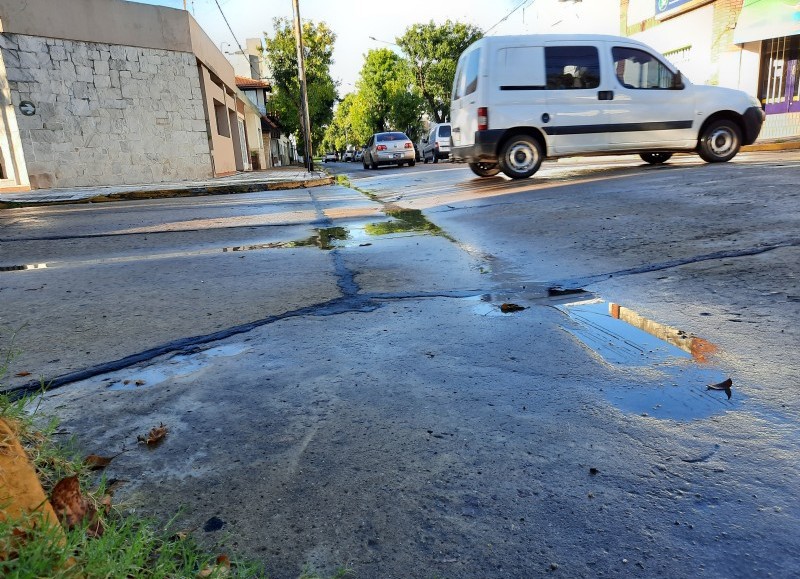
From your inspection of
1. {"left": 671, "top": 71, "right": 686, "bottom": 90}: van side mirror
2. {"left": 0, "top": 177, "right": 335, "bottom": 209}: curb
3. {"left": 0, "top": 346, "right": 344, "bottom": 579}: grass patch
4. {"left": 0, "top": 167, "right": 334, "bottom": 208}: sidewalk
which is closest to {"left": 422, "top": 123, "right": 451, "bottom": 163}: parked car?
{"left": 0, "top": 177, "right": 335, "bottom": 209}: curb

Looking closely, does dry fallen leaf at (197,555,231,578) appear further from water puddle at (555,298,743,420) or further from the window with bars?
the window with bars

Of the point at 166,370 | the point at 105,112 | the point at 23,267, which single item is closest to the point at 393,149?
the point at 105,112

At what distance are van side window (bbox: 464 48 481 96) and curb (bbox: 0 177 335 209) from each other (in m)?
4.53

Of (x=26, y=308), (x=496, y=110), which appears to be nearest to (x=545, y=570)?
(x=26, y=308)

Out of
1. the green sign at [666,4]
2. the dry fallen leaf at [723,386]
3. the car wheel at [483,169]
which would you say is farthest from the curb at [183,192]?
the green sign at [666,4]

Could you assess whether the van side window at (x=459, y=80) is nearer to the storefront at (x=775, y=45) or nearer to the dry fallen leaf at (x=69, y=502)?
the dry fallen leaf at (x=69, y=502)

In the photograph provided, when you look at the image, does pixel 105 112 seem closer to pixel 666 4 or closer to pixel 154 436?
pixel 154 436

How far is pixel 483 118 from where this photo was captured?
27.7ft

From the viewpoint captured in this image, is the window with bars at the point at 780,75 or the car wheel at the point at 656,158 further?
the window with bars at the point at 780,75

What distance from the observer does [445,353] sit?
2119 millimetres

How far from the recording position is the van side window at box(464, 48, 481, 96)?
28.5 ft

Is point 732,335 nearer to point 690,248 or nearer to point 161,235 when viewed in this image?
point 690,248

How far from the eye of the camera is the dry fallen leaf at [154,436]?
152cm

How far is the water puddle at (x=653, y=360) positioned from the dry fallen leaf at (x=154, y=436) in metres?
1.39
